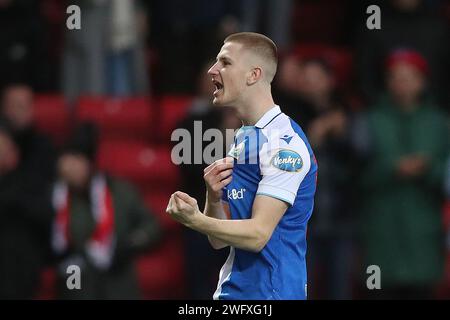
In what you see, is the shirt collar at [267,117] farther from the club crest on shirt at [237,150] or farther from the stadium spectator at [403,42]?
the stadium spectator at [403,42]

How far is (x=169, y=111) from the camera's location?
385 inches

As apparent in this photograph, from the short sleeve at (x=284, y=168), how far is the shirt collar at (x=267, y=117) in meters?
0.13

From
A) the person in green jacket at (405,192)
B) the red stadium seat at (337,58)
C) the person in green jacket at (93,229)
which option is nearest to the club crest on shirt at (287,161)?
the person in green jacket at (93,229)

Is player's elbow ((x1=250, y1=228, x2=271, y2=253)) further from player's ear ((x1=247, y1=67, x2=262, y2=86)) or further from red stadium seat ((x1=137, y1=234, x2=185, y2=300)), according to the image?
red stadium seat ((x1=137, y1=234, x2=185, y2=300))

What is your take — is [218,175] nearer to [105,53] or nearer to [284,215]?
[284,215]

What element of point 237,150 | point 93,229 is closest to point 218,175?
point 237,150

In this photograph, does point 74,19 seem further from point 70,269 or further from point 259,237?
point 259,237

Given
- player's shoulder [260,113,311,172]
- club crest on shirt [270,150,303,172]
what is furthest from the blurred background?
club crest on shirt [270,150,303,172]

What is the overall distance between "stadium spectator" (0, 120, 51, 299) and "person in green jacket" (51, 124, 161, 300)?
11 centimetres

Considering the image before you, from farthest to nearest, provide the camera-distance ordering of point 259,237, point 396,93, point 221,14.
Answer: point 221,14 < point 396,93 < point 259,237

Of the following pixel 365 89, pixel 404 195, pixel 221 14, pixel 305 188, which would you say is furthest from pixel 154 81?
pixel 305 188

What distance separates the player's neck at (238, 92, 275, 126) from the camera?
5180 millimetres

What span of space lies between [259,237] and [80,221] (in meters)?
3.98

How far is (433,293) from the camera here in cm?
926
